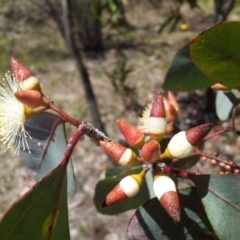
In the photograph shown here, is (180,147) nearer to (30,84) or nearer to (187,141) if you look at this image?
(187,141)

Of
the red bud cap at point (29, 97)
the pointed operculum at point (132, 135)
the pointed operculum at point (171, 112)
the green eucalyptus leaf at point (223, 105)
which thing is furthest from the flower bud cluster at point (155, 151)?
the green eucalyptus leaf at point (223, 105)

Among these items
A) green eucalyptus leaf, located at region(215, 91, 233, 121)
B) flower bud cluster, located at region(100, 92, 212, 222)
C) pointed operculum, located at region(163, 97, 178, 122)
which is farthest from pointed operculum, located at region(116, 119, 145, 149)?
green eucalyptus leaf, located at region(215, 91, 233, 121)

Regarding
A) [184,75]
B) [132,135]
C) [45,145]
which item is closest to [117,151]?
[132,135]

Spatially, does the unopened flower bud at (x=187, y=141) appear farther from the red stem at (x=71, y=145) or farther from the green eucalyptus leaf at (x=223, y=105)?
the green eucalyptus leaf at (x=223, y=105)

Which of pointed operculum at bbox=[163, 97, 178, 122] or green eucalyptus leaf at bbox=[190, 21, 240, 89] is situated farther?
pointed operculum at bbox=[163, 97, 178, 122]

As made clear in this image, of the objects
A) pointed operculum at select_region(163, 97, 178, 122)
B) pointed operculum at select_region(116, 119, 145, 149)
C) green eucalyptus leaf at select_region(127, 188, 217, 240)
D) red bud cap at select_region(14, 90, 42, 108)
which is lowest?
green eucalyptus leaf at select_region(127, 188, 217, 240)

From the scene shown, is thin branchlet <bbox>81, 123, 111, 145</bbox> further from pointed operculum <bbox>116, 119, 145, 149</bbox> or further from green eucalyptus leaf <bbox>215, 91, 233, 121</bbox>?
green eucalyptus leaf <bbox>215, 91, 233, 121</bbox>

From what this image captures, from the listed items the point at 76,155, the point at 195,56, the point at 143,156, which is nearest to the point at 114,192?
the point at 143,156
